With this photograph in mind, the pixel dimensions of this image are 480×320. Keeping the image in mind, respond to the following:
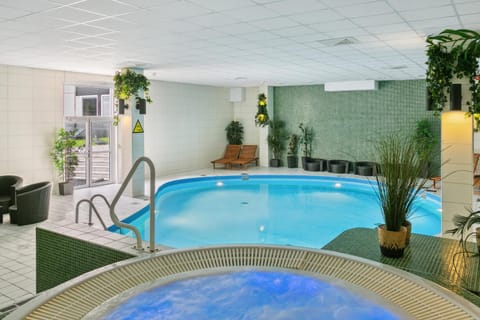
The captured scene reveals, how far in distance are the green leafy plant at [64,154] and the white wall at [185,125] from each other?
2472 millimetres

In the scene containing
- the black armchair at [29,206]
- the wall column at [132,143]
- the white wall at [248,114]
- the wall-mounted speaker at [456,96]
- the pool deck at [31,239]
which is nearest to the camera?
the pool deck at [31,239]

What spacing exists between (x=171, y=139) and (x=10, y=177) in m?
5.48

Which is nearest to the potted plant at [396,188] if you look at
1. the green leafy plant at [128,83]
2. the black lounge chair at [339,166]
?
the green leafy plant at [128,83]

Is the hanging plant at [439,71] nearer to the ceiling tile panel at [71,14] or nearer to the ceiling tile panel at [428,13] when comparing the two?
the ceiling tile panel at [428,13]

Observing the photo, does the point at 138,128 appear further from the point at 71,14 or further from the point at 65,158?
the point at 71,14

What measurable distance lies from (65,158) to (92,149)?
111 cm

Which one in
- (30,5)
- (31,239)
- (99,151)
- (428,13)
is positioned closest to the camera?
(30,5)

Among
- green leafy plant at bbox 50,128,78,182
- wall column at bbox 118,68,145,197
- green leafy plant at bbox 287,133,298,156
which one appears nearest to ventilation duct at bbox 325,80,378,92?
green leafy plant at bbox 287,133,298,156

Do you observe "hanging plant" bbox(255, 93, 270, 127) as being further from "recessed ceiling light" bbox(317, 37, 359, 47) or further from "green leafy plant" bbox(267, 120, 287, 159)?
"recessed ceiling light" bbox(317, 37, 359, 47)

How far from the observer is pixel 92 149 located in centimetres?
1039

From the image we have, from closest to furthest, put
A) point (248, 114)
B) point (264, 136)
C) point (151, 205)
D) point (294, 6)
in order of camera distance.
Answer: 1. point (151, 205)
2. point (294, 6)
3. point (264, 136)
4. point (248, 114)

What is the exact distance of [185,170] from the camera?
42.9ft

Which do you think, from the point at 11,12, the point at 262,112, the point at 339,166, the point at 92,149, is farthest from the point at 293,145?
the point at 11,12

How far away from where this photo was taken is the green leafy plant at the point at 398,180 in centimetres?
246
